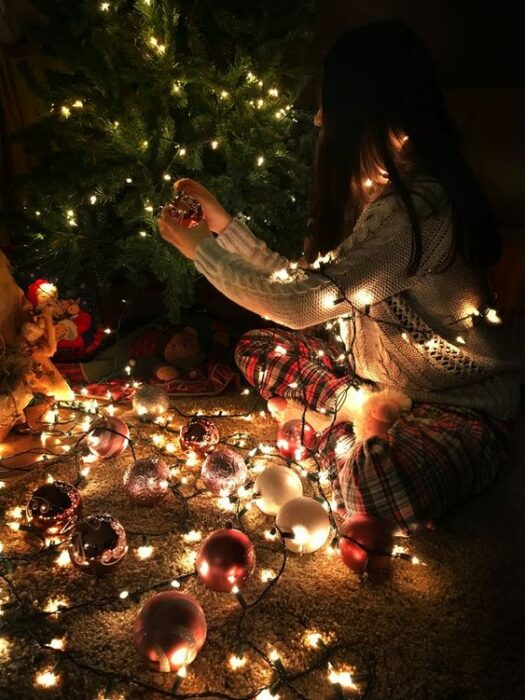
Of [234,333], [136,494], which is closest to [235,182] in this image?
[234,333]

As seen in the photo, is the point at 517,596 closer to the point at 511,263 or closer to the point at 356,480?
the point at 356,480

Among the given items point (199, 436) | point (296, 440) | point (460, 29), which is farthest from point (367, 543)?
point (460, 29)

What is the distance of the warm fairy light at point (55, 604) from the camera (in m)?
1.14

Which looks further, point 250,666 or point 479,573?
point 479,573

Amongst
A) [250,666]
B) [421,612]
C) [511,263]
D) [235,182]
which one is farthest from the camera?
[511,263]

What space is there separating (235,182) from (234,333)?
0.74 m

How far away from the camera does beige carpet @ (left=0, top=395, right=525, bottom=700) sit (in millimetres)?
1018

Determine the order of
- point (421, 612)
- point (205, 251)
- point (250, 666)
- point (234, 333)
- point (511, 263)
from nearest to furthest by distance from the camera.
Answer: point (250, 666)
point (421, 612)
point (205, 251)
point (511, 263)
point (234, 333)

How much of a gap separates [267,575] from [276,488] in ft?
0.67

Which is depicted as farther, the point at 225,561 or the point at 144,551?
the point at 144,551

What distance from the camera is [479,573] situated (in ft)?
4.28

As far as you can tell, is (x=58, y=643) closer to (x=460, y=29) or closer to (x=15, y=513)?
(x=15, y=513)

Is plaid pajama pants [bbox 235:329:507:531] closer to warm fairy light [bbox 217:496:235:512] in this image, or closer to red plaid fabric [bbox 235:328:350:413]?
red plaid fabric [bbox 235:328:350:413]

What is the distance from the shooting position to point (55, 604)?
45.3 inches
